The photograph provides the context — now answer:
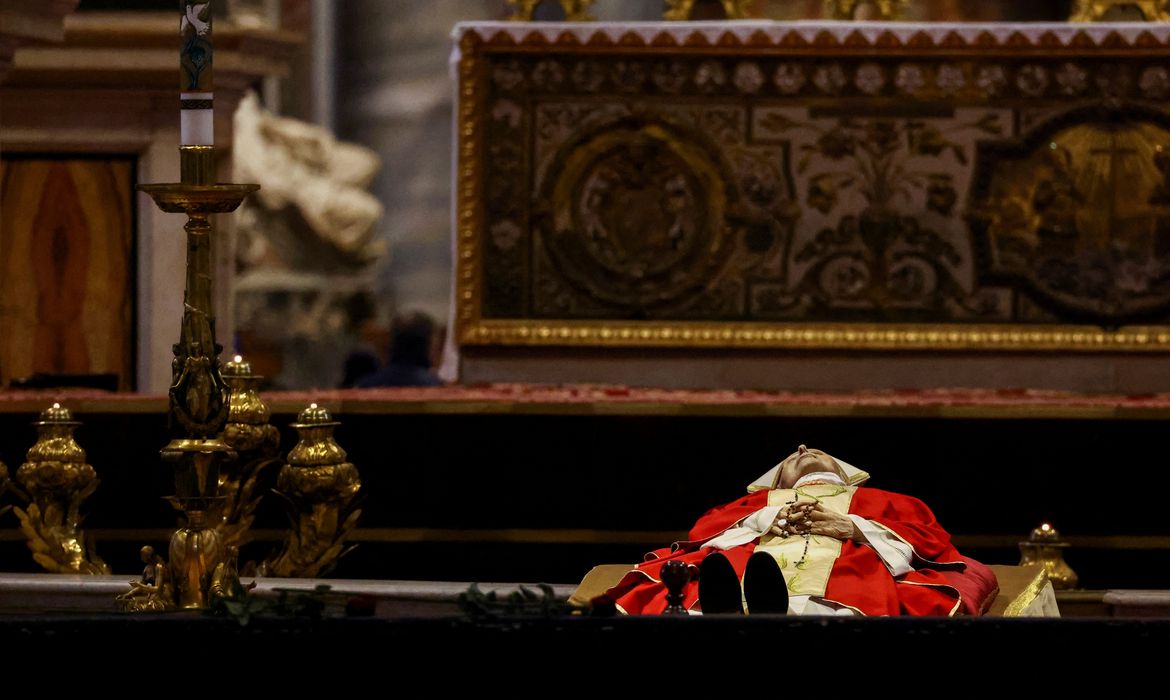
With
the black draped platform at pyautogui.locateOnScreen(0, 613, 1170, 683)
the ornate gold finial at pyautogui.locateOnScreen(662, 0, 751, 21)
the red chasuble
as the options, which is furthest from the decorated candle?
the ornate gold finial at pyautogui.locateOnScreen(662, 0, 751, 21)

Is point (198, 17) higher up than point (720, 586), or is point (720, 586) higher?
point (198, 17)

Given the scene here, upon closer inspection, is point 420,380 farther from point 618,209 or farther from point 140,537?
point 140,537

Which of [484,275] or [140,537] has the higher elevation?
[484,275]

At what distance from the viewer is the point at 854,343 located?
28.6ft

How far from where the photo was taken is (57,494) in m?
5.90

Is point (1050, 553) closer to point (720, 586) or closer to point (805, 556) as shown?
point (805, 556)

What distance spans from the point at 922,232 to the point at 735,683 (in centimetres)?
563

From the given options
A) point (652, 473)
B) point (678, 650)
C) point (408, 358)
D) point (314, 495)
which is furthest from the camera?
point (408, 358)

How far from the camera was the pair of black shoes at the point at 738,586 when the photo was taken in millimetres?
4434

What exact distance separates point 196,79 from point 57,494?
1974 millimetres

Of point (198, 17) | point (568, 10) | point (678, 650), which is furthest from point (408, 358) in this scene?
point (678, 650)

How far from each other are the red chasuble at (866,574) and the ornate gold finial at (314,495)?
96 centimetres

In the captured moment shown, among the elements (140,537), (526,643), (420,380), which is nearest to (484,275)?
(420,380)

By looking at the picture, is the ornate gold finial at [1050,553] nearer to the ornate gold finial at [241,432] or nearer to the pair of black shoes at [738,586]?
the pair of black shoes at [738,586]
